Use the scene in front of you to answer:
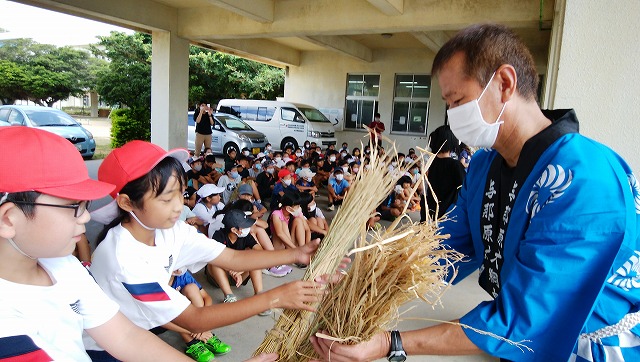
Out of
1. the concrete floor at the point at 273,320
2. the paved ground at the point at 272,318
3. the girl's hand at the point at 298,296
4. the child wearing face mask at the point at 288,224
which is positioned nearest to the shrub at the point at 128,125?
the paved ground at the point at 272,318

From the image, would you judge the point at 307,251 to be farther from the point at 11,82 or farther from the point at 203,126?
the point at 11,82

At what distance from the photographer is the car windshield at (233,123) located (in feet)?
36.2

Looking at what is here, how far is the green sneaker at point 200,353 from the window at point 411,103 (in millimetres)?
11483

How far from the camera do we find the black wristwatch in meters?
1.02

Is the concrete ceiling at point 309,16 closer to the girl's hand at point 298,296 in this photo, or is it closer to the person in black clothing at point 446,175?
the person in black clothing at point 446,175

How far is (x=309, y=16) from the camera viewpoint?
767 centimetres

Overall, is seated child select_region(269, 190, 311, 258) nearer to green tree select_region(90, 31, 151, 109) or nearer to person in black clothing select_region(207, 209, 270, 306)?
person in black clothing select_region(207, 209, 270, 306)

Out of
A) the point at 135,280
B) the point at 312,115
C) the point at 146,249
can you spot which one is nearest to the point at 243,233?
the point at 146,249

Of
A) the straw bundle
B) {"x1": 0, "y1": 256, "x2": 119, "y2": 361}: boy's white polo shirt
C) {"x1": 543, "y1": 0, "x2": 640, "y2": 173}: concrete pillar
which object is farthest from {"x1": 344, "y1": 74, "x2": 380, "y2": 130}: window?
{"x1": 0, "y1": 256, "x2": 119, "y2": 361}: boy's white polo shirt

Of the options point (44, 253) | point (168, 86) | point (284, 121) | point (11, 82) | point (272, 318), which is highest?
point (11, 82)

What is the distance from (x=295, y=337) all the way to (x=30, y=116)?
11.4 m

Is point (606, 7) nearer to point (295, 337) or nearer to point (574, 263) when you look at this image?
point (574, 263)

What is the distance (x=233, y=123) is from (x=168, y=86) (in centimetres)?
265

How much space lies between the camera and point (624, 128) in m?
2.61
